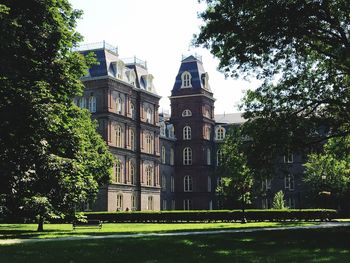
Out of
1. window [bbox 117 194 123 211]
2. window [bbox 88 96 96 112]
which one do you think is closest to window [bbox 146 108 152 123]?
window [bbox 88 96 96 112]

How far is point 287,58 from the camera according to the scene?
79.7 feet

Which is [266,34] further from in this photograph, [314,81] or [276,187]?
[276,187]

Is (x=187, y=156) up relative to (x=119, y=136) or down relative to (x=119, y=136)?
down

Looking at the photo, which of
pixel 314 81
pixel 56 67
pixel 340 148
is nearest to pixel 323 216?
pixel 340 148

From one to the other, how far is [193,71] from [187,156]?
1205cm

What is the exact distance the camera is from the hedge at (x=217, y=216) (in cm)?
4391

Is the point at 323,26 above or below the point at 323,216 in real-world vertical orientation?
above

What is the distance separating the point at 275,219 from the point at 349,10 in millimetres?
26663

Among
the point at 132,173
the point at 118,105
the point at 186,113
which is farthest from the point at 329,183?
the point at 186,113

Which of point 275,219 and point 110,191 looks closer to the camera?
point 275,219

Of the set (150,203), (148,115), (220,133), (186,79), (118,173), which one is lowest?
(150,203)

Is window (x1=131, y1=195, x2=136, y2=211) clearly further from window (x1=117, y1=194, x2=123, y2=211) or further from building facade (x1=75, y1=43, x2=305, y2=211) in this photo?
window (x1=117, y1=194, x2=123, y2=211)

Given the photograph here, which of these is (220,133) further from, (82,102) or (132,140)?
(82,102)

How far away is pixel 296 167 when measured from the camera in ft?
239
